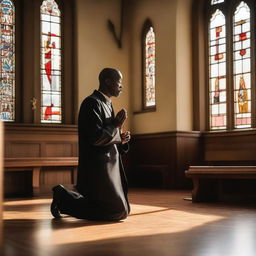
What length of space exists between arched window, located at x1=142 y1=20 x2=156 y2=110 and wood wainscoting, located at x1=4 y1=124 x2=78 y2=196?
2.02m

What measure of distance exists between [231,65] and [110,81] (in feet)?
19.2

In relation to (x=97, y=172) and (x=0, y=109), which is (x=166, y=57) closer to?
→ (x=0, y=109)

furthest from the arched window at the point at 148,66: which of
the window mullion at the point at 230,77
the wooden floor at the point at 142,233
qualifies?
the wooden floor at the point at 142,233

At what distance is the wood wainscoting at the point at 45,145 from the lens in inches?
391

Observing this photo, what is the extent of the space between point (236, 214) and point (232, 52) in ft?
18.3

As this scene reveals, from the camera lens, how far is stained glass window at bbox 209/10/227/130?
1055cm

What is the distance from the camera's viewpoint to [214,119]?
1075 cm

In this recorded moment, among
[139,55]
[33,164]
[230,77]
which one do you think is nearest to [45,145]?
[33,164]

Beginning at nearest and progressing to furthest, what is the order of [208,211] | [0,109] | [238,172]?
1. [208,211]
2. [238,172]
3. [0,109]

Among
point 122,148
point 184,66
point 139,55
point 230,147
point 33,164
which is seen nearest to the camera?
point 122,148

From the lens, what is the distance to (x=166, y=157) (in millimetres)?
Answer: 10648

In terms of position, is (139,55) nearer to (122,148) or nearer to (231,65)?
(231,65)

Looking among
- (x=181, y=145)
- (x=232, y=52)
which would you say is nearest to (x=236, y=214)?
(x=181, y=145)

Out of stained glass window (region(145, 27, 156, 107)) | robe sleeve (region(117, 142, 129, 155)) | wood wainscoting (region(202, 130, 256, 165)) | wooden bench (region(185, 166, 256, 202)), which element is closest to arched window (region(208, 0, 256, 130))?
wood wainscoting (region(202, 130, 256, 165))
